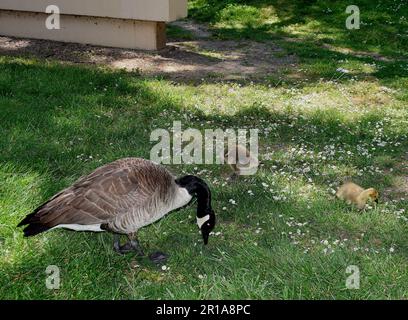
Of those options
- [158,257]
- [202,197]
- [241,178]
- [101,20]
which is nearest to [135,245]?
[158,257]

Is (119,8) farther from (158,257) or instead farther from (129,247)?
(158,257)

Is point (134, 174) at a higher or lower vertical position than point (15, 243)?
higher

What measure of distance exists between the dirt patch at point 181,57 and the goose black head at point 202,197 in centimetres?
575

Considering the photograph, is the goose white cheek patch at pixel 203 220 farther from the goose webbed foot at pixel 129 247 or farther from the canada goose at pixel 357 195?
the canada goose at pixel 357 195

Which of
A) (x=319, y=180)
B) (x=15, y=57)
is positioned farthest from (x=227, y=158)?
(x=15, y=57)

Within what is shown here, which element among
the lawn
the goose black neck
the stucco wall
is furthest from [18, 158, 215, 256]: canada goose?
the stucco wall

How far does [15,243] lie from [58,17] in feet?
30.8

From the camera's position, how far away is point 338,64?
11547 mm

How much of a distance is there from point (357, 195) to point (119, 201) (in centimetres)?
254

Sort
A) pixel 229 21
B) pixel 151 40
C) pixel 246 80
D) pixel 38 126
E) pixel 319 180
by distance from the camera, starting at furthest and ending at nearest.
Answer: pixel 229 21 → pixel 151 40 → pixel 246 80 → pixel 38 126 → pixel 319 180

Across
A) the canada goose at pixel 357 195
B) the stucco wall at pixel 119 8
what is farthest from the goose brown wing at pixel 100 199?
the stucco wall at pixel 119 8

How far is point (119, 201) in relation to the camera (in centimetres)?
469

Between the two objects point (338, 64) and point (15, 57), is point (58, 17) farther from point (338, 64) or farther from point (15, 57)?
point (338, 64)

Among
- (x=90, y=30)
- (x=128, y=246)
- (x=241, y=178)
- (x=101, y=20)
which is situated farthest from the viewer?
(x=90, y=30)
